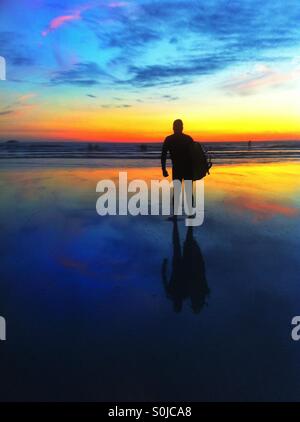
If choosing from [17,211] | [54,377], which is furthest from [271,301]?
[17,211]

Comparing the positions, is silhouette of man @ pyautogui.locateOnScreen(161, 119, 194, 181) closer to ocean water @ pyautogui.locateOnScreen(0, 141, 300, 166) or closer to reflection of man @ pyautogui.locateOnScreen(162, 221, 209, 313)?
reflection of man @ pyautogui.locateOnScreen(162, 221, 209, 313)

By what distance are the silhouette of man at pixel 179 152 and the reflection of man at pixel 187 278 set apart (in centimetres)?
245

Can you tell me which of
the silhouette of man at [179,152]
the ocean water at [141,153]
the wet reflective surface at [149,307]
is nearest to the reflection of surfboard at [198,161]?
the silhouette of man at [179,152]

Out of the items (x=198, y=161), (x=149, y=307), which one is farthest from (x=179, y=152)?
(x=149, y=307)

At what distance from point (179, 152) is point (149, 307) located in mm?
4889

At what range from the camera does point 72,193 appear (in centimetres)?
1184

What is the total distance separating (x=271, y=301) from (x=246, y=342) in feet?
3.26

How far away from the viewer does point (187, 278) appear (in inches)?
219

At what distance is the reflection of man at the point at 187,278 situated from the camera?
4922 millimetres

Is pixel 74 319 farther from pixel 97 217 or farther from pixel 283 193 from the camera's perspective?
pixel 283 193

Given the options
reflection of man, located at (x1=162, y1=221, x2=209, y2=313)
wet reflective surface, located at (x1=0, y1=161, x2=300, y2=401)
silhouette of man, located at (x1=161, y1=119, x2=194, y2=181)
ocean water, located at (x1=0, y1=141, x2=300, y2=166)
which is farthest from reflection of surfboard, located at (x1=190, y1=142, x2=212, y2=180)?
ocean water, located at (x1=0, y1=141, x2=300, y2=166)

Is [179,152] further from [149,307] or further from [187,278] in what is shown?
[149,307]

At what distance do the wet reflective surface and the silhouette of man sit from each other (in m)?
0.98

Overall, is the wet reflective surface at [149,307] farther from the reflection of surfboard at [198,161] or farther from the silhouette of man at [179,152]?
the reflection of surfboard at [198,161]
